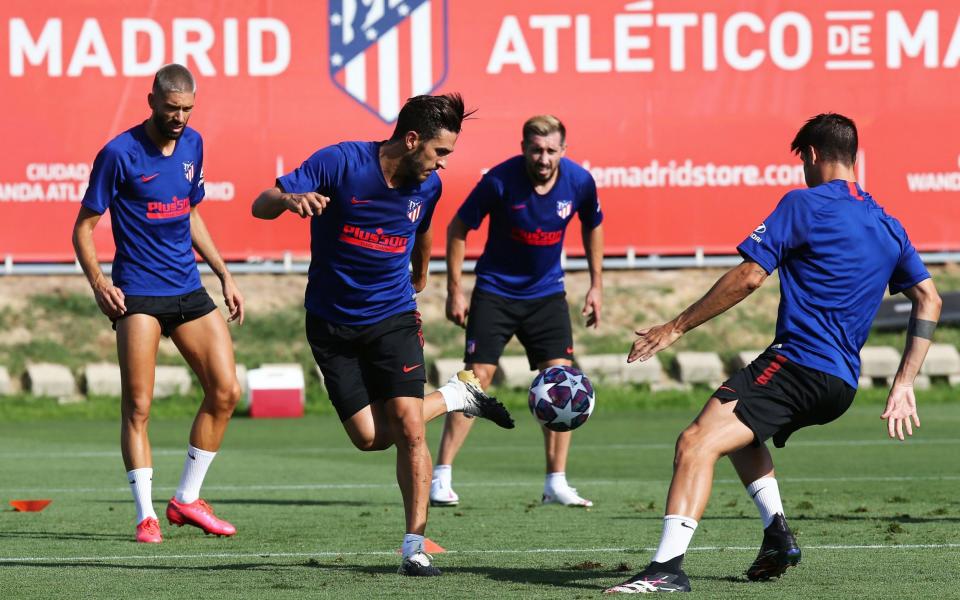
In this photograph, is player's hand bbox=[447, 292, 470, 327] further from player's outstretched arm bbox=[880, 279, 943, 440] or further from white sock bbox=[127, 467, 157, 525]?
player's outstretched arm bbox=[880, 279, 943, 440]

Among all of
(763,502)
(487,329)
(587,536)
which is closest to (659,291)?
(487,329)

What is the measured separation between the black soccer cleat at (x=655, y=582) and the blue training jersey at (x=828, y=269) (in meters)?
0.96

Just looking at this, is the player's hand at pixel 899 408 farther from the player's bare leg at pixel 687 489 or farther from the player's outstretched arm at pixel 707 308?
the player's outstretched arm at pixel 707 308

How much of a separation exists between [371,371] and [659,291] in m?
12.9

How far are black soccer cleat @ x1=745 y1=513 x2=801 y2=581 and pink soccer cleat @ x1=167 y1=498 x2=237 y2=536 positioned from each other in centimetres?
306

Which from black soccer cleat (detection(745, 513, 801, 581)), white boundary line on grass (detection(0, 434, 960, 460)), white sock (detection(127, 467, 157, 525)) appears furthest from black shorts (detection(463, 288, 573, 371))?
black soccer cleat (detection(745, 513, 801, 581))

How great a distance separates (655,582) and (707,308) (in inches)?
41.0

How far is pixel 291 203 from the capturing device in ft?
22.1

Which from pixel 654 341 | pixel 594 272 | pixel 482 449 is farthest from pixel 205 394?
pixel 482 449

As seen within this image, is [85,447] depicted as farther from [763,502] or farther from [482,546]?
[763,502]

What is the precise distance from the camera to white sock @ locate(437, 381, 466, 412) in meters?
8.22

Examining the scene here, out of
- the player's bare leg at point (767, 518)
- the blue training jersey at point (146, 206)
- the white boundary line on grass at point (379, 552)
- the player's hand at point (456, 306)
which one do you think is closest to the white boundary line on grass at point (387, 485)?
the player's hand at point (456, 306)

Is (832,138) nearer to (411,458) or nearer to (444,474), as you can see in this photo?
(411,458)

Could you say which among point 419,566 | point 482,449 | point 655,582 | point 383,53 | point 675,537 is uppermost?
point 383,53
